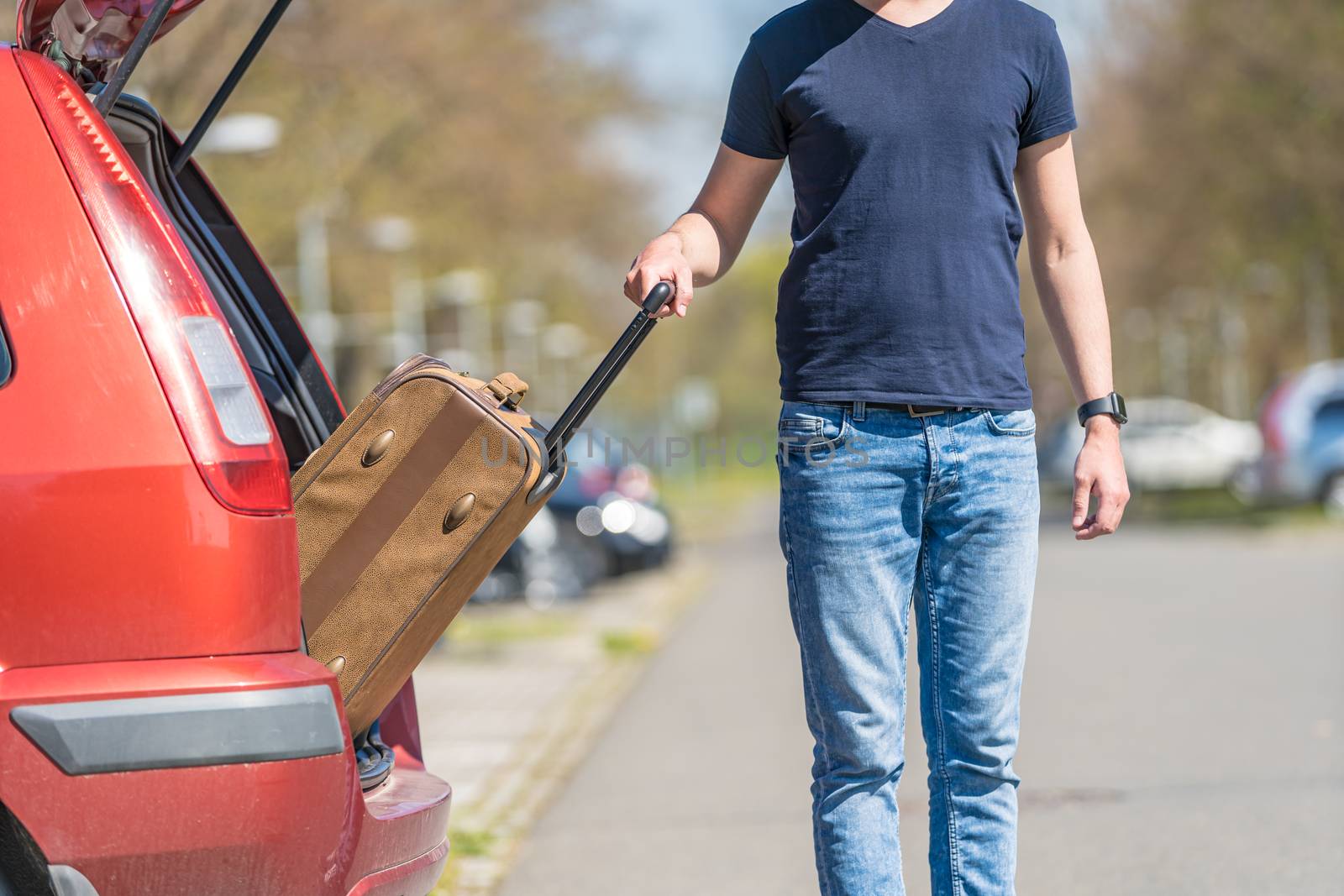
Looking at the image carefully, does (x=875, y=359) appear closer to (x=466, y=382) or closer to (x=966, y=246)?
(x=966, y=246)

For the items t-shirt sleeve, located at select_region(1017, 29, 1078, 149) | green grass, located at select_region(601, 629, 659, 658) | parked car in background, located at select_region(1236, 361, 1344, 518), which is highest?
t-shirt sleeve, located at select_region(1017, 29, 1078, 149)

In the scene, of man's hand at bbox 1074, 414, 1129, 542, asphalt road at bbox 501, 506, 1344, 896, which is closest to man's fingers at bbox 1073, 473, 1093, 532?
man's hand at bbox 1074, 414, 1129, 542

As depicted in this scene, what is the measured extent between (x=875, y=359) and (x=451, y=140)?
57.9 feet

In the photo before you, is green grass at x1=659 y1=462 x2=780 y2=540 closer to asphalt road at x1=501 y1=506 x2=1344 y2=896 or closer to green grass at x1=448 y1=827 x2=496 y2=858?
asphalt road at x1=501 y1=506 x2=1344 y2=896

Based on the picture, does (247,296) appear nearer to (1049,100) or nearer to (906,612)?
(906,612)

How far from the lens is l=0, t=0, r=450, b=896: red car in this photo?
2.38m

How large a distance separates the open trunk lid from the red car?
0.18 metres

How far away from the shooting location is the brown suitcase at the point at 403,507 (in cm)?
279

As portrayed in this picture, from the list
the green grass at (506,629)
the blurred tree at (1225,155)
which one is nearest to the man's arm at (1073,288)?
the green grass at (506,629)

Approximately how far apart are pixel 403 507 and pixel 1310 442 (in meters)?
20.4

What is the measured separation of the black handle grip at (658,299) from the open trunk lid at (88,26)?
94 centimetres

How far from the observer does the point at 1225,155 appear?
971 inches

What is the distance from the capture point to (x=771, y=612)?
1340 cm

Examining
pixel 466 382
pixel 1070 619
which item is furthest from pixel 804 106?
pixel 1070 619
